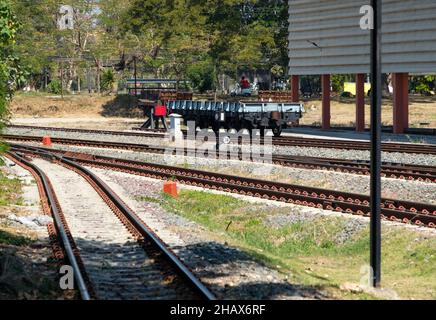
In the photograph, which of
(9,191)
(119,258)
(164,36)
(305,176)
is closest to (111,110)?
(164,36)

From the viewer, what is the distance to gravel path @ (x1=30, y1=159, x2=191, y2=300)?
11219mm

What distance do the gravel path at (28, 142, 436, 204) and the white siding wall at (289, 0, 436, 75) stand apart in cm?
1262

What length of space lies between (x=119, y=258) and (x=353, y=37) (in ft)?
102

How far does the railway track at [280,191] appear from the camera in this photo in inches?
717

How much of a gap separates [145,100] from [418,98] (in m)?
27.0

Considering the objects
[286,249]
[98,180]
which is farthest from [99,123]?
[286,249]

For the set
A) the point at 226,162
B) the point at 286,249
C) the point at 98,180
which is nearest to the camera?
the point at 286,249

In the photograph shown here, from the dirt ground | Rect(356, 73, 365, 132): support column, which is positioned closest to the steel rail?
Rect(356, 73, 365, 132): support column

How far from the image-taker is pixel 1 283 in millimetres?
10680

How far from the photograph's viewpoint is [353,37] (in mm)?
42562

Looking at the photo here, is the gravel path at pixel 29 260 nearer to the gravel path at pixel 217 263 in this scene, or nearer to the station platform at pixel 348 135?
the gravel path at pixel 217 263

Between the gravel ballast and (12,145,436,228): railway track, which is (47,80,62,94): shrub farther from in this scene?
(12,145,436,228): railway track

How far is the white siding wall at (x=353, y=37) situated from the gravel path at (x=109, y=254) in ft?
67.4

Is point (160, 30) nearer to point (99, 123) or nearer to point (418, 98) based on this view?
point (99, 123)
